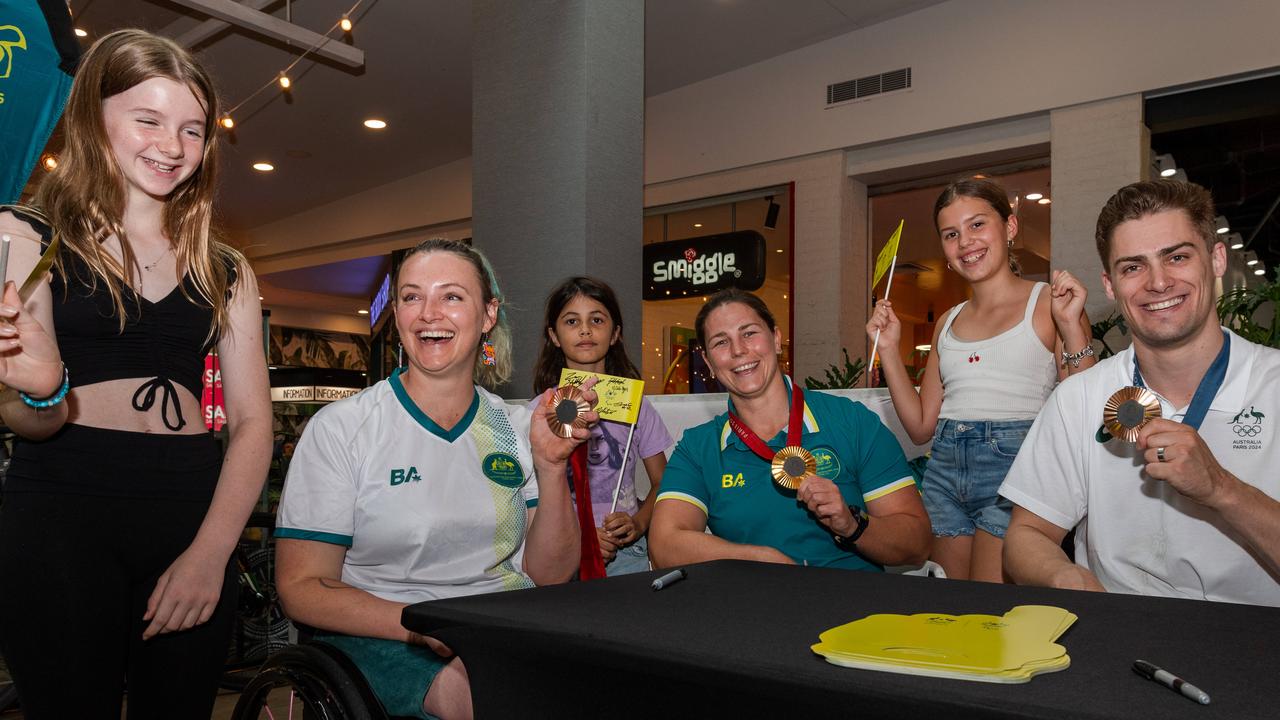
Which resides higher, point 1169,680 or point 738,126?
point 738,126

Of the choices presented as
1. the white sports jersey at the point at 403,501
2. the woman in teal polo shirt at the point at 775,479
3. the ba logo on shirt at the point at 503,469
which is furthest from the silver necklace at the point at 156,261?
the woman in teal polo shirt at the point at 775,479

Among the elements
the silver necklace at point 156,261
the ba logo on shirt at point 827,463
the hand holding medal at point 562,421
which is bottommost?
the ba logo on shirt at point 827,463

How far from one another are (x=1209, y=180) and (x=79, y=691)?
7.48m

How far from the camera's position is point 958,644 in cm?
90

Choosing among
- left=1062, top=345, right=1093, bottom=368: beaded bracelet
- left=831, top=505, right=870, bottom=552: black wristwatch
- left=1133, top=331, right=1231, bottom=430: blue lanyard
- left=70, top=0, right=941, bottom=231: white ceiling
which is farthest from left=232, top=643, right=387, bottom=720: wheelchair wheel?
left=70, top=0, right=941, bottom=231: white ceiling

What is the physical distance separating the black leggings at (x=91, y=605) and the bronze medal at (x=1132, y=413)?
1.50 meters

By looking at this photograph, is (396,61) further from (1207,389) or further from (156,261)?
(1207,389)

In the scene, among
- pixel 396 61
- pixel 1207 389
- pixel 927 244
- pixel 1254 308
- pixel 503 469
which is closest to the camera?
pixel 1207 389

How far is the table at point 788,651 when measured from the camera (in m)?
0.79

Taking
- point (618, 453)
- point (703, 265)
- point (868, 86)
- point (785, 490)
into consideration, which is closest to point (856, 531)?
point (785, 490)

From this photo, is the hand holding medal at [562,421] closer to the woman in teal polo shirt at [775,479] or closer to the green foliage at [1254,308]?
the woman in teal polo shirt at [775,479]

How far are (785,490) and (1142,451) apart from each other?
0.78 meters

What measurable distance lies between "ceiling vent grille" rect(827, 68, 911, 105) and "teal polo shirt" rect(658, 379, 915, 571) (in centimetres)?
540

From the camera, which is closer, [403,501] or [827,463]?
[403,501]
